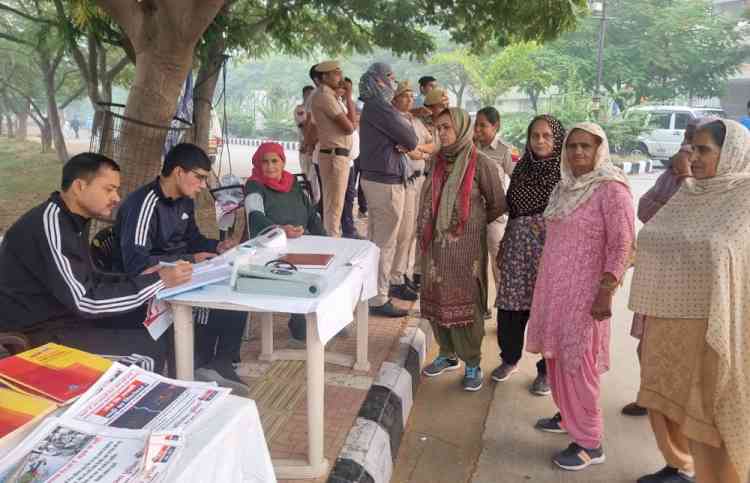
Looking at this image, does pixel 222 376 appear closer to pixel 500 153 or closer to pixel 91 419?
pixel 91 419

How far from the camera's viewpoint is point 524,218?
3.37 m

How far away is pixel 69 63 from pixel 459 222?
21397 mm

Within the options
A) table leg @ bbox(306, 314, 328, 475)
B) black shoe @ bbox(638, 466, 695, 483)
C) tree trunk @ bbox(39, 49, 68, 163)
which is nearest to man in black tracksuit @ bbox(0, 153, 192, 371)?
table leg @ bbox(306, 314, 328, 475)

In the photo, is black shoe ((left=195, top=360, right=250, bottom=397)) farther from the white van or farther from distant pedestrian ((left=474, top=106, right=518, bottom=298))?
the white van

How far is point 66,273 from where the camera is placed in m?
2.24

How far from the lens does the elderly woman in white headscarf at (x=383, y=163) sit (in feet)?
14.4

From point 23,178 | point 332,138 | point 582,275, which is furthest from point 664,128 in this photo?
point 582,275

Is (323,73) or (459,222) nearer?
(459,222)

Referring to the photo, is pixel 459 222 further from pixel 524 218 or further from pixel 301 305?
pixel 301 305

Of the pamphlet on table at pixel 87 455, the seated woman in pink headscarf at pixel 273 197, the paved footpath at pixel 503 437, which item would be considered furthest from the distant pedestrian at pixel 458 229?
the pamphlet on table at pixel 87 455

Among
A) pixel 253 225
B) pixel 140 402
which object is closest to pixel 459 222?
pixel 253 225

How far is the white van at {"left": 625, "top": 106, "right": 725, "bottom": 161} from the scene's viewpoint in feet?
66.1

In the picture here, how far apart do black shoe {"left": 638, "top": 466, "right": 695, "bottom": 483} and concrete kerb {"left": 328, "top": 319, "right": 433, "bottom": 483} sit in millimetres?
1153

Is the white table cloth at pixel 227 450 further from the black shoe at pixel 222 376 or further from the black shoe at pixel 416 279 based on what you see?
the black shoe at pixel 416 279
